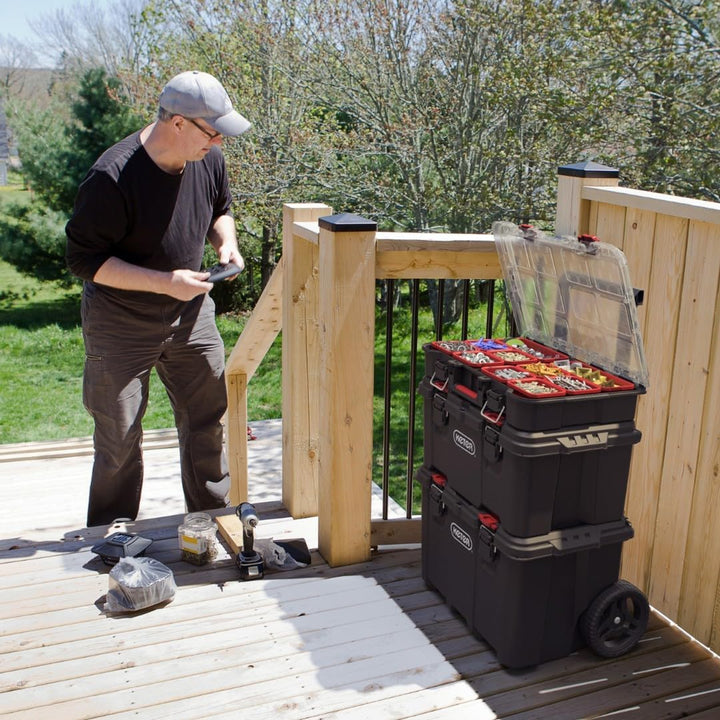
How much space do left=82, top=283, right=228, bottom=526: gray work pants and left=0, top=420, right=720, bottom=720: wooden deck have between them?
36cm

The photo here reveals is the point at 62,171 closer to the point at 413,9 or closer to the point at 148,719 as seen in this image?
the point at 413,9

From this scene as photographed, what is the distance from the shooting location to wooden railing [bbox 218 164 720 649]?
90.0 inches

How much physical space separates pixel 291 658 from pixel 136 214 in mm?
1541

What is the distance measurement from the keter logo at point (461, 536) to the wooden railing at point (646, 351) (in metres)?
0.43

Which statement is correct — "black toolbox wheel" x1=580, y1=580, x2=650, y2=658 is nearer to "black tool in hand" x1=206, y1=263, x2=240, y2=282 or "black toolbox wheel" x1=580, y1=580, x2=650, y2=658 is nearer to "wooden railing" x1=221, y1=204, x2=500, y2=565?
"wooden railing" x1=221, y1=204, x2=500, y2=565

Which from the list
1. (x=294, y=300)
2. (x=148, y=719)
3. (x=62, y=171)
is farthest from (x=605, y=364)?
(x=62, y=171)

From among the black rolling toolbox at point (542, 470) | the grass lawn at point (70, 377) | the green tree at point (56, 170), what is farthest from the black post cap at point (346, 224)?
the green tree at point (56, 170)

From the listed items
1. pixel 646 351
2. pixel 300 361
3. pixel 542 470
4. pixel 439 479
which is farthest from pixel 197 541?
pixel 646 351

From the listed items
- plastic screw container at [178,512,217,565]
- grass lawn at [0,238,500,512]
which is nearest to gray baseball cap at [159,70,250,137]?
plastic screw container at [178,512,217,565]

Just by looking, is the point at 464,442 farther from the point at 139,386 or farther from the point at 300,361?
the point at 139,386

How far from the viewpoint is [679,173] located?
619 centimetres

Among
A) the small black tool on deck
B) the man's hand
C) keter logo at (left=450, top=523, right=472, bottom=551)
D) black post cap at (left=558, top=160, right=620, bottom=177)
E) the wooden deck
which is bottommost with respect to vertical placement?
the wooden deck

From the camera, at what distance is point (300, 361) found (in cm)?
307

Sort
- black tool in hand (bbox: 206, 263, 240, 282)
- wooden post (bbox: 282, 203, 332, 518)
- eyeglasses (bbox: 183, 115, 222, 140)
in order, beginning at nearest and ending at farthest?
eyeglasses (bbox: 183, 115, 222, 140)
black tool in hand (bbox: 206, 263, 240, 282)
wooden post (bbox: 282, 203, 332, 518)
